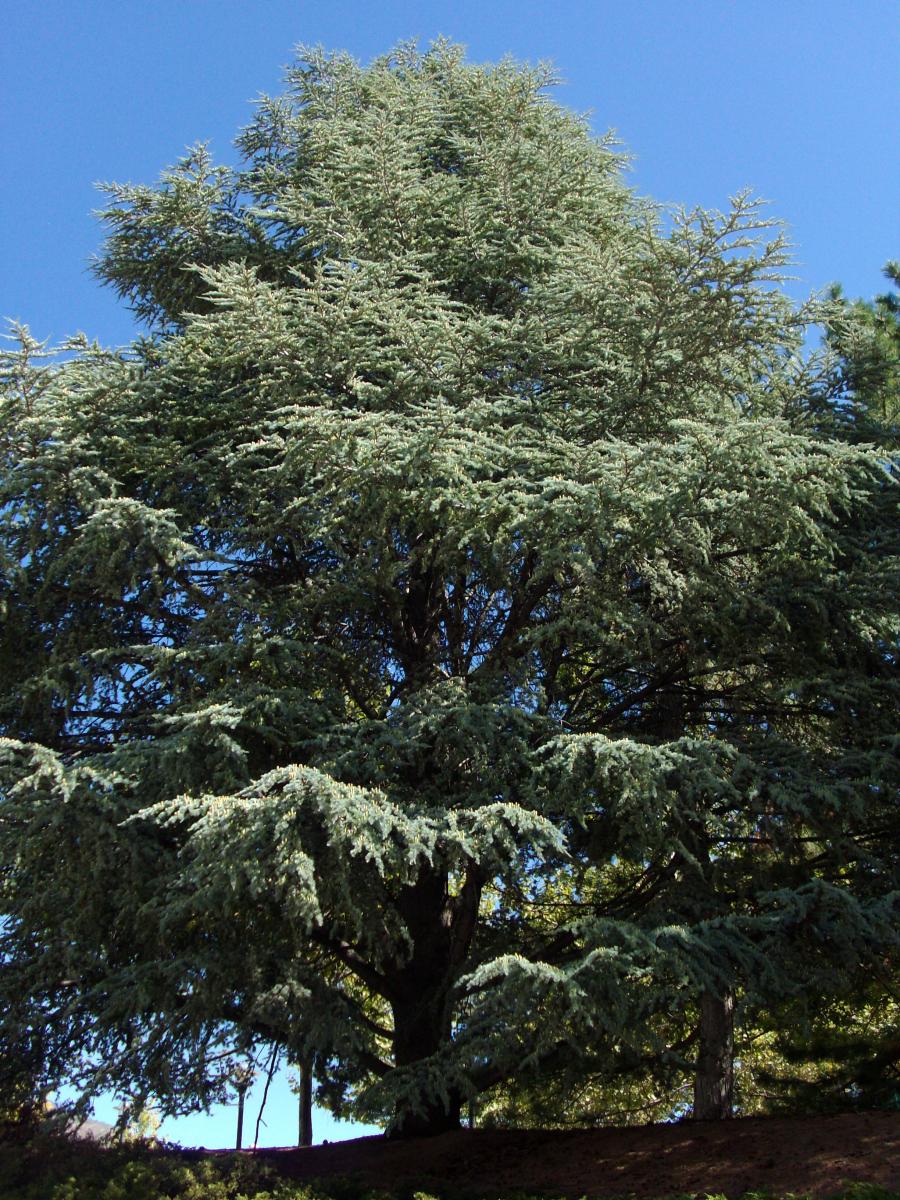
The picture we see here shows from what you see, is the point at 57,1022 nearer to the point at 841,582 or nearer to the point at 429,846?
the point at 429,846

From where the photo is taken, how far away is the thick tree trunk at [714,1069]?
9508 mm

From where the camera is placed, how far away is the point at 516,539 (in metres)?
9.50

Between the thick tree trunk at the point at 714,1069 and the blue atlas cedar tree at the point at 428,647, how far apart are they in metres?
0.10

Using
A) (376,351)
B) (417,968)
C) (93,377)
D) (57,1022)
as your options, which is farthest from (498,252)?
(57,1022)

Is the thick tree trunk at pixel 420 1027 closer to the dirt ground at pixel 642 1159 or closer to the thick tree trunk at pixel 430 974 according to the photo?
the thick tree trunk at pixel 430 974

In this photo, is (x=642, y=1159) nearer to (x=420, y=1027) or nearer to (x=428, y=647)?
(x=420, y=1027)

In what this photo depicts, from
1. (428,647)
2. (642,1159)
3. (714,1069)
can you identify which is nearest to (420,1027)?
(642,1159)

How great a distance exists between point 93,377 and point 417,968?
6286mm

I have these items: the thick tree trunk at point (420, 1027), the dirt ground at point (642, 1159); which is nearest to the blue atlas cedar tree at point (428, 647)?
the thick tree trunk at point (420, 1027)

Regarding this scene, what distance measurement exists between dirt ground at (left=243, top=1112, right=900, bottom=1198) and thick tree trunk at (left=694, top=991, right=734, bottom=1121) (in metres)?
0.44

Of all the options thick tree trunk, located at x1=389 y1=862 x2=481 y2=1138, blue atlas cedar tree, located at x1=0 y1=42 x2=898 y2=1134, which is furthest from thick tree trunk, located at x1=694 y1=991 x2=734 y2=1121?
thick tree trunk, located at x1=389 y1=862 x2=481 y2=1138

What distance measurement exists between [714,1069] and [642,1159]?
4.34 feet

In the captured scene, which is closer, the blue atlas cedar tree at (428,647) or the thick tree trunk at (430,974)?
the blue atlas cedar tree at (428,647)

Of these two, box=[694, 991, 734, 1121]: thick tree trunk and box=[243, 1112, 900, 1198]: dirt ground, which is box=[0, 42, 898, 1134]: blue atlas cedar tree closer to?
box=[694, 991, 734, 1121]: thick tree trunk
